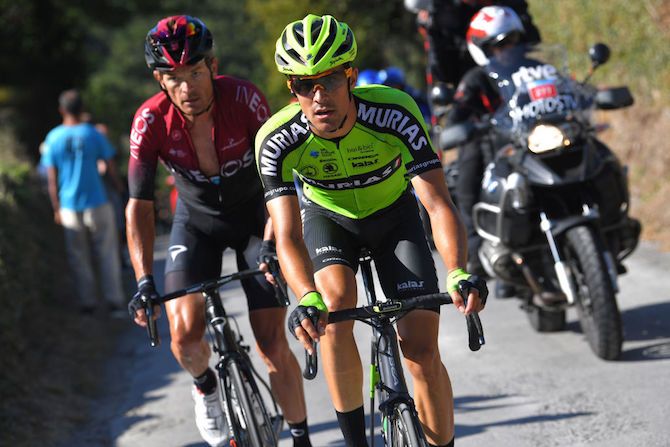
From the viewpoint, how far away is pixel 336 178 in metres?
5.04

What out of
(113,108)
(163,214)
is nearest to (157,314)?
(163,214)

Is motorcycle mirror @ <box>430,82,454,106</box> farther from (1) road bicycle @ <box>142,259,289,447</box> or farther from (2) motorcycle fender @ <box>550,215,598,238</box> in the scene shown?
(1) road bicycle @ <box>142,259,289,447</box>

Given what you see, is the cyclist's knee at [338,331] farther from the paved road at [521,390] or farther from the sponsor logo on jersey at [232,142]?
the paved road at [521,390]

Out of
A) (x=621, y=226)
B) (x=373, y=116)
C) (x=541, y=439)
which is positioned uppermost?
(x=373, y=116)

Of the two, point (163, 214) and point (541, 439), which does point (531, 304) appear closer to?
point (541, 439)

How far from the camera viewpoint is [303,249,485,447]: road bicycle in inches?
168

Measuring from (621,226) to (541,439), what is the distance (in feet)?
6.72

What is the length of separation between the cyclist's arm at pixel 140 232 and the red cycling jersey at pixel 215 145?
0.16 ft

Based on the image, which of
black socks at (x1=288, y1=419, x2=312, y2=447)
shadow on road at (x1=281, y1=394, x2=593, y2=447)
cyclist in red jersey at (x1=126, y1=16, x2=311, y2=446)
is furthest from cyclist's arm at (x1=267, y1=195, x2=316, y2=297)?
shadow on road at (x1=281, y1=394, x2=593, y2=447)

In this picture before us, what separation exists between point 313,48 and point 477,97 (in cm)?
380

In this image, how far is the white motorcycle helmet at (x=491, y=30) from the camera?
314 inches

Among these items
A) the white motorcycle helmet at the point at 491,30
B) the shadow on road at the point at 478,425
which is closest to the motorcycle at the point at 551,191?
the white motorcycle helmet at the point at 491,30

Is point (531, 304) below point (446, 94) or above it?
below

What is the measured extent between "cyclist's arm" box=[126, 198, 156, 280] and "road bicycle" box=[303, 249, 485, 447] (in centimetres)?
159
